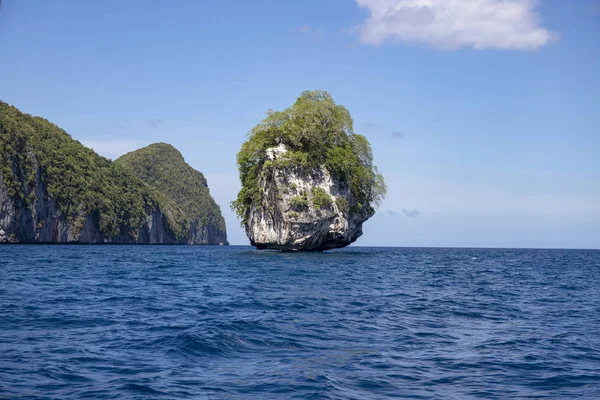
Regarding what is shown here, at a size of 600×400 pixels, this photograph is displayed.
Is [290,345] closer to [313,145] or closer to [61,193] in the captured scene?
[313,145]

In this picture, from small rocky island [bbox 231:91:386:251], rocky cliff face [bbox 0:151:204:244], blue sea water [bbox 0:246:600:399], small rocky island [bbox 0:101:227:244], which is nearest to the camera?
blue sea water [bbox 0:246:600:399]

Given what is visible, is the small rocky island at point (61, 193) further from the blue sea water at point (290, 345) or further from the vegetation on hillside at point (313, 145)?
the blue sea water at point (290, 345)

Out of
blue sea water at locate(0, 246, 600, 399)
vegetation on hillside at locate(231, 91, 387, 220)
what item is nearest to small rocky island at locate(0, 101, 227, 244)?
vegetation on hillside at locate(231, 91, 387, 220)

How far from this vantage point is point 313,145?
58125mm

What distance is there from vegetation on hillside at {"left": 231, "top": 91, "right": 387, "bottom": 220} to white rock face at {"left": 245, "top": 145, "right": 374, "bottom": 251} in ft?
3.01

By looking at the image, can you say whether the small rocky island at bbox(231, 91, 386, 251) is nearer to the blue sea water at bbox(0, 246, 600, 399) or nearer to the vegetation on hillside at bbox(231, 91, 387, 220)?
the vegetation on hillside at bbox(231, 91, 387, 220)

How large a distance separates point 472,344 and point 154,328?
730cm

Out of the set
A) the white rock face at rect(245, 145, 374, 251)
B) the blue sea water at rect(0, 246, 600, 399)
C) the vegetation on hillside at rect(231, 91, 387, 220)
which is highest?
the vegetation on hillside at rect(231, 91, 387, 220)

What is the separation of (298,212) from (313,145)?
7.16 m

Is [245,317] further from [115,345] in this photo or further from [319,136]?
[319,136]

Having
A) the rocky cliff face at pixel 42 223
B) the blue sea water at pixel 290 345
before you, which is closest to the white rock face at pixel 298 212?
the blue sea water at pixel 290 345

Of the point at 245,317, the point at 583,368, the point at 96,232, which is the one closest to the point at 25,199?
the point at 96,232

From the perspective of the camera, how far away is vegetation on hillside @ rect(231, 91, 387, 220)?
187ft

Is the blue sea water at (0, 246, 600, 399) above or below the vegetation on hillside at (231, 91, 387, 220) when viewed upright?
below
